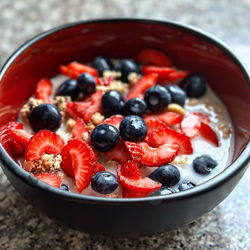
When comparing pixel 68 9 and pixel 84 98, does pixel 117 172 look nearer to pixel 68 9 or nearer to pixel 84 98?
pixel 84 98

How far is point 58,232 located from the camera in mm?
1122

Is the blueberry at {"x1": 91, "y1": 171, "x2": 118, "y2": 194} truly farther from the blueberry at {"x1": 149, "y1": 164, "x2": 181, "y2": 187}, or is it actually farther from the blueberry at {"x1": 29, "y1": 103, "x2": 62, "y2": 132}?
the blueberry at {"x1": 29, "y1": 103, "x2": 62, "y2": 132}

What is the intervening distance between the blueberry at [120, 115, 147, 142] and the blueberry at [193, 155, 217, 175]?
0.49 feet

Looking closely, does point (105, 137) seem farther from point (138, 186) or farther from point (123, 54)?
point (123, 54)

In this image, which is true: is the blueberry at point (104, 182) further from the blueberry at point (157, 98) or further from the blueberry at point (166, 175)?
the blueberry at point (157, 98)

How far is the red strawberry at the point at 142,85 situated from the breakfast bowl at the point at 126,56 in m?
0.15

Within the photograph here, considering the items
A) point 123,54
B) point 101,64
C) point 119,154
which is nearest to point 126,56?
point 123,54

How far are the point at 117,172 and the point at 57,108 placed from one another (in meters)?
0.28

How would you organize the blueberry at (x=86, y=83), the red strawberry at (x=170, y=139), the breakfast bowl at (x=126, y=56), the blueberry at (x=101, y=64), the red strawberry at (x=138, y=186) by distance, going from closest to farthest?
the breakfast bowl at (x=126, y=56) < the red strawberry at (x=138, y=186) < the red strawberry at (x=170, y=139) < the blueberry at (x=86, y=83) < the blueberry at (x=101, y=64)

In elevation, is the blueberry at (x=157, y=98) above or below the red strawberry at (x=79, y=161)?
above

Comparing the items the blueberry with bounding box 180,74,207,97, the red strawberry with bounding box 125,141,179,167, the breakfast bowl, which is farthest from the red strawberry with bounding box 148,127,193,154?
the blueberry with bounding box 180,74,207,97

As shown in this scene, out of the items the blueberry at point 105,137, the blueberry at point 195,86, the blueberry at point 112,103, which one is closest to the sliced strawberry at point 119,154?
the blueberry at point 105,137

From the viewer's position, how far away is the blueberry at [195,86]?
1.34 metres

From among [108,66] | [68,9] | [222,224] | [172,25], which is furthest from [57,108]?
[68,9]
